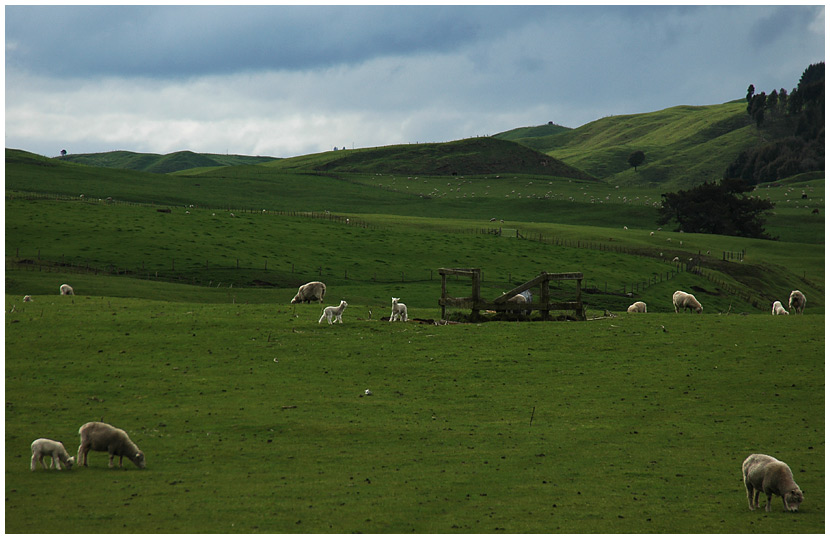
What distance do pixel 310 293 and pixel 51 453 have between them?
2511 cm

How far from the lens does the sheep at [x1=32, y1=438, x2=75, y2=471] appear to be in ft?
54.6

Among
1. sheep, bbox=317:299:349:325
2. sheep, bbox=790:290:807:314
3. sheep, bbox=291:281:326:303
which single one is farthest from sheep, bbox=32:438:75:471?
sheep, bbox=790:290:807:314

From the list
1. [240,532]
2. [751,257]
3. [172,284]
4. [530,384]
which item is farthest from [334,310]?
[751,257]

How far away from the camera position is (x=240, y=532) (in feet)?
44.9

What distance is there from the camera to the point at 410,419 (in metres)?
21.5

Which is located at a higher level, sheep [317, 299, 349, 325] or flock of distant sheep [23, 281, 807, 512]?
sheep [317, 299, 349, 325]

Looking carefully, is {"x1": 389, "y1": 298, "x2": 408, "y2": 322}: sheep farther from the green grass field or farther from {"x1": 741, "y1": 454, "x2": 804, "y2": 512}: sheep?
{"x1": 741, "y1": 454, "x2": 804, "y2": 512}: sheep

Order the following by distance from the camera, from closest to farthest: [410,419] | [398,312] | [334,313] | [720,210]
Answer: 1. [410,419]
2. [334,313]
3. [398,312]
4. [720,210]

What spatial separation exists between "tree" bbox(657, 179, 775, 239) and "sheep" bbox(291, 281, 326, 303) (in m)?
89.0

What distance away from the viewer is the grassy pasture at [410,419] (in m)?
14.9

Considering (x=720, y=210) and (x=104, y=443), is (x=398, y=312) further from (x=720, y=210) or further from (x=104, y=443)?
(x=720, y=210)

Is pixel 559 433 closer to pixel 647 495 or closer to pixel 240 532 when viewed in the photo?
pixel 647 495

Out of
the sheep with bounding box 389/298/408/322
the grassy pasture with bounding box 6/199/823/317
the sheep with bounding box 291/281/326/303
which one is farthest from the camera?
the grassy pasture with bounding box 6/199/823/317

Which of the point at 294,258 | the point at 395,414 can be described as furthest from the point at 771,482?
the point at 294,258
